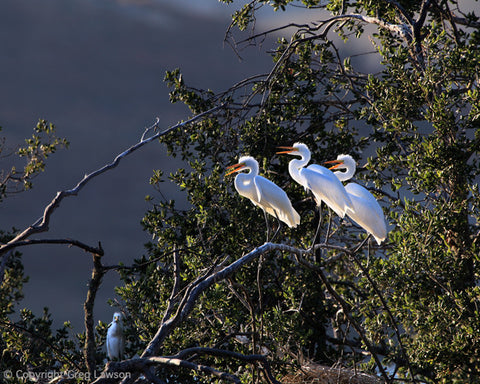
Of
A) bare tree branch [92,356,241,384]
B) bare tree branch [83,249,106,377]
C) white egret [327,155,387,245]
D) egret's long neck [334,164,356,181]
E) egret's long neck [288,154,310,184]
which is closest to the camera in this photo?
bare tree branch [92,356,241,384]

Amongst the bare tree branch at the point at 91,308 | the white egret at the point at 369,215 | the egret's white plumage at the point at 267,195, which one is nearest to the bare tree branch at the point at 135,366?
the bare tree branch at the point at 91,308

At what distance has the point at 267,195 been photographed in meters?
6.32

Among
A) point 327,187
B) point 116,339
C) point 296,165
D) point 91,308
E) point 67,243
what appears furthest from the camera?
point 116,339

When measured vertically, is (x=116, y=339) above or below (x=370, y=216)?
above

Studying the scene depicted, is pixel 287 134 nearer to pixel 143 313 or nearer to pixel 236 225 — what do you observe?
pixel 236 225

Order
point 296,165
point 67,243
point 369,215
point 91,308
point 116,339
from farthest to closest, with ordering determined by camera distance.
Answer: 1. point 116,339
2. point 296,165
3. point 369,215
4. point 91,308
5. point 67,243

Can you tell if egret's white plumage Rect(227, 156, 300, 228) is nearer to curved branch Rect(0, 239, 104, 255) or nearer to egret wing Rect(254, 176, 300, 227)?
egret wing Rect(254, 176, 300, 227)

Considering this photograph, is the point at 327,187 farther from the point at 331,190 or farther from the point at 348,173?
the point at 348,173

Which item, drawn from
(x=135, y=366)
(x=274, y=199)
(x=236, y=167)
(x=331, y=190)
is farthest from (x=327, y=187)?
(x=135, y=366)

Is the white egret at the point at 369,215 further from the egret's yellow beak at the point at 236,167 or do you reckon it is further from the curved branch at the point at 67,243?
the curved branch at the point at 67,243

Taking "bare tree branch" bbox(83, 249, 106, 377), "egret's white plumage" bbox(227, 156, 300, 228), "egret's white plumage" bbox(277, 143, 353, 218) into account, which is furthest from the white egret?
"bare tree branch" bbox(83, 249, 106, 377)

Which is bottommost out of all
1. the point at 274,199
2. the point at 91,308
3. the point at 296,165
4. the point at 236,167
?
the point at 91,308

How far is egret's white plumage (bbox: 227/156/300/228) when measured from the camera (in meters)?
6.30

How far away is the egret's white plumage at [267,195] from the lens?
6.30 m
